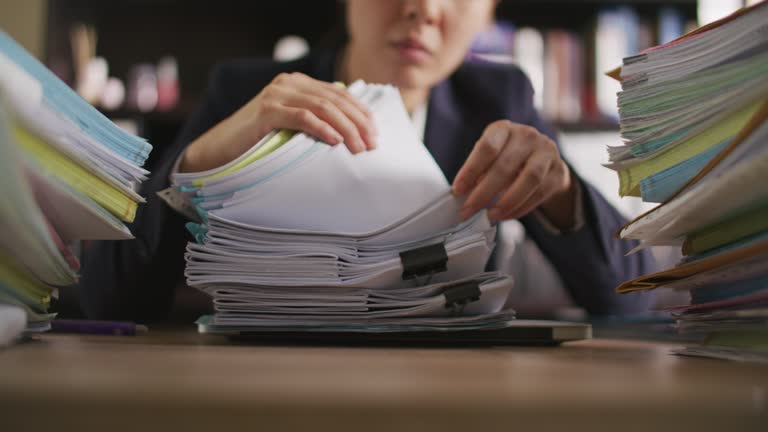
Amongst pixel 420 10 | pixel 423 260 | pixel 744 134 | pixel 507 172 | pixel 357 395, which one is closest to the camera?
pixel 357 395

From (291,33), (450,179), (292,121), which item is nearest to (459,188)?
(292,121)

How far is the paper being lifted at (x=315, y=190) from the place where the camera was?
0.54 meters

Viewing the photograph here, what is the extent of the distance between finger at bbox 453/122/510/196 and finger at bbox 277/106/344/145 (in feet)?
0.35

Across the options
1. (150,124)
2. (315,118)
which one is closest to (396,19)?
(315,118)

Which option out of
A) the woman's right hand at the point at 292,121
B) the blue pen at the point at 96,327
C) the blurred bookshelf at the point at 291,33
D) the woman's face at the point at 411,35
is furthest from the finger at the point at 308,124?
the blurred bookshelf at the point at 291,33

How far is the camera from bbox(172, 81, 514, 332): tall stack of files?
20.4 inches

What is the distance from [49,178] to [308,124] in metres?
0.23

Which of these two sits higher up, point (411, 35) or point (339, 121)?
point (411, 35)

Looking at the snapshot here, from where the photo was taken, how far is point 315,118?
0.58m

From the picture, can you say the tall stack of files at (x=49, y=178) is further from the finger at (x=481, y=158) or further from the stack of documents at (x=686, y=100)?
the stack of documents at (x=686, y=100)

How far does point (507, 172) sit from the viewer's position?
0.62 m

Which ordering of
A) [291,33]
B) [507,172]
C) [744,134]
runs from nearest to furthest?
[744,134] < [507,172] < [291,33]

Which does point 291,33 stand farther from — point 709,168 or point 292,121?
point 709,168

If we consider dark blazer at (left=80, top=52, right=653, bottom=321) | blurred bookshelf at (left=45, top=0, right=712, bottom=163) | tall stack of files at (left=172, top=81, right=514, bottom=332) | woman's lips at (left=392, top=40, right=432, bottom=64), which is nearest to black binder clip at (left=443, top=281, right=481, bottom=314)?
tall stack of files at (left=172, top=81, right=514, bottom=332)
